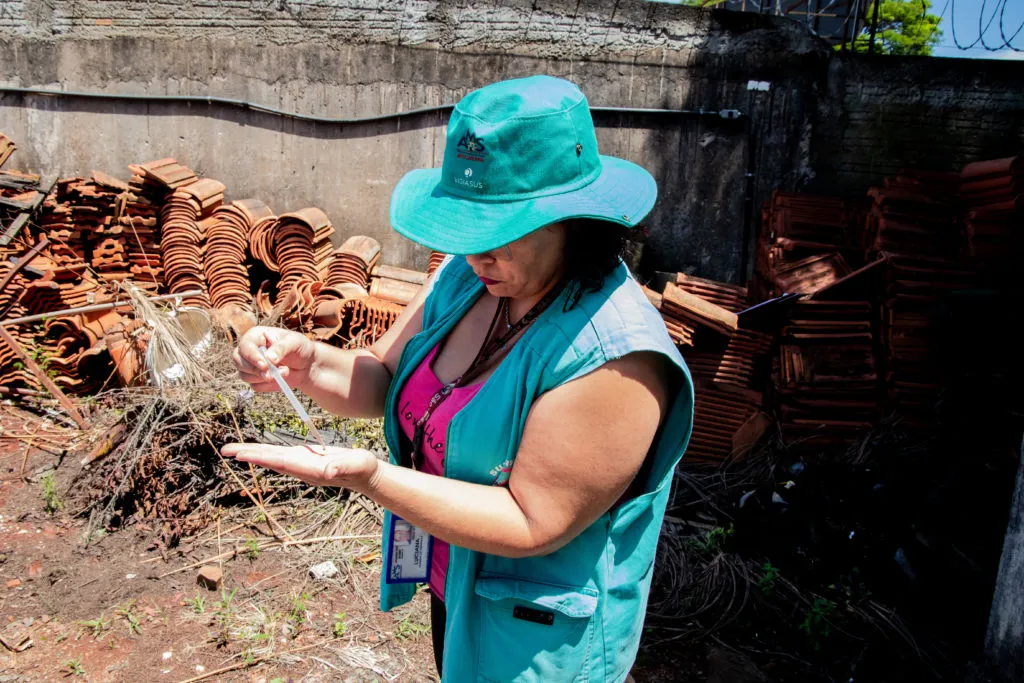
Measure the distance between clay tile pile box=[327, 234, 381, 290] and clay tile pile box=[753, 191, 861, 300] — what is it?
10.9 feet

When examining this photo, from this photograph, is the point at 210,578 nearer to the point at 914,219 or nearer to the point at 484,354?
the point at 484,354

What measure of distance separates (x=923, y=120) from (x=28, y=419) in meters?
7.51

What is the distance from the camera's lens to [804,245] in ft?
18.3

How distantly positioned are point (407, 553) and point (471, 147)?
3.60 ft

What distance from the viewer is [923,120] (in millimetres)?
6152

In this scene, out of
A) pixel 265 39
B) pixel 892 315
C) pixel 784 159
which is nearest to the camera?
pixel 892 315

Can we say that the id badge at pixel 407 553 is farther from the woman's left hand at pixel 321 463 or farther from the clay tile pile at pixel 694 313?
the clay tile pile at pixel 694 313

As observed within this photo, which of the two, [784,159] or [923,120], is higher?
[923,120]

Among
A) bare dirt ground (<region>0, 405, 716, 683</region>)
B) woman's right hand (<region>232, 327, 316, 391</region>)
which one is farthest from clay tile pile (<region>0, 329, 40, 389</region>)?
woman's right hand (<region>232, 327, 316, 391</region>)

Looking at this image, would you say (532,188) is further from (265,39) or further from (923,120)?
(265,39)

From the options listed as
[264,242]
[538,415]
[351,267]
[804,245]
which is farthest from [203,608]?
[804,245]

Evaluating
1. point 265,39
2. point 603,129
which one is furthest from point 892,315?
point 265,39

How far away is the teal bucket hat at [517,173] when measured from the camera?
1.43 meters

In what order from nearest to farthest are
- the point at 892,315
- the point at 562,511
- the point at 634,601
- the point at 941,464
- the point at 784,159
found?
the point at 562,511 → the point at 634,601 → the point at 941,464 → the point at 892,315 → the point at 784,159
